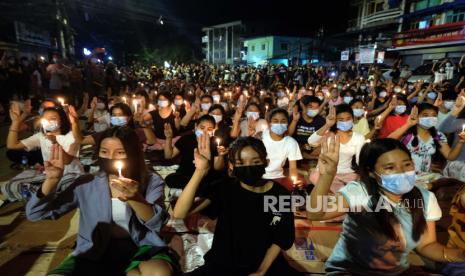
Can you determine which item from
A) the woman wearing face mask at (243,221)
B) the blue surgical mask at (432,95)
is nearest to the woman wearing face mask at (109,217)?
the woman wearing face mask at (243,221)

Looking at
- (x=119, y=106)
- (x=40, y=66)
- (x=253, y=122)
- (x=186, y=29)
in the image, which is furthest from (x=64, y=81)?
(x=186, y=29)

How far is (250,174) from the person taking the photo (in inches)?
98.0

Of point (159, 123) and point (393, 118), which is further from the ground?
point (393, 118)

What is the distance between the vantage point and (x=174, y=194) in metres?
4.65

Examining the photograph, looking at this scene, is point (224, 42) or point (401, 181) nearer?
point (401, 181)

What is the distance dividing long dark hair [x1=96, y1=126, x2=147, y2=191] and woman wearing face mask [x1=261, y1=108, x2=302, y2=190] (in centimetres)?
221

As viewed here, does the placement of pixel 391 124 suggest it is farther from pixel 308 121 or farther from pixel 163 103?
pixel 163 103

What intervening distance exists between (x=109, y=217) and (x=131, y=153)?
539mm

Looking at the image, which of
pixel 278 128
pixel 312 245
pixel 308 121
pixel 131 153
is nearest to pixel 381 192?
pixel 312 245

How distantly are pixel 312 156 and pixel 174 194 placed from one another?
9.67 feet

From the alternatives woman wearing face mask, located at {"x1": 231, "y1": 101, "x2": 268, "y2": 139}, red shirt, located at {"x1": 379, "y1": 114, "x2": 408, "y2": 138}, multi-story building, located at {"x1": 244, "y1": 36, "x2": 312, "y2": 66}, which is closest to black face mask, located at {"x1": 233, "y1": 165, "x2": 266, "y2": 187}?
woman wearing face mask, located at {"x1": 231, "y1": 101, "x2": 268, "y2": 139}

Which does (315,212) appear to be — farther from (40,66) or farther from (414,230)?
(40,66)

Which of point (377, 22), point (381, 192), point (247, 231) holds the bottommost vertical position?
point (247, 231)

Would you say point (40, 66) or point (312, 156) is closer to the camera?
point (312, 156)
